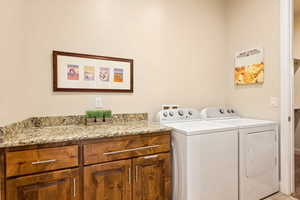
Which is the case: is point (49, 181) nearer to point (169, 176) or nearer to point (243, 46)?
point (169, 176)

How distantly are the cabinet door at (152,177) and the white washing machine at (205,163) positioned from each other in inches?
4.0

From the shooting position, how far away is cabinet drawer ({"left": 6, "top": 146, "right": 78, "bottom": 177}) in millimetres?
1078

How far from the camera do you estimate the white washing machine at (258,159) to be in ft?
5.92

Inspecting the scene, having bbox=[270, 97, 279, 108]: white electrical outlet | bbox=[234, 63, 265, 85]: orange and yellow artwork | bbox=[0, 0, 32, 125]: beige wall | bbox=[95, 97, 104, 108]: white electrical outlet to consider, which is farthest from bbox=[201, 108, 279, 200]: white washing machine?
bbox=[0, 0, 32, 125]: beige wall

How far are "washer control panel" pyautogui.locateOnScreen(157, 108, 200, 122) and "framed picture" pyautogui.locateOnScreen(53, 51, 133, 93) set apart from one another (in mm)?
494

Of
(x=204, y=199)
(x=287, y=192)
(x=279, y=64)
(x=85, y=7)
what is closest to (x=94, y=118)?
(x=85, y=7)

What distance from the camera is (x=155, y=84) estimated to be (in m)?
2.25

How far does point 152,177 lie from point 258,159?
49.6 inches

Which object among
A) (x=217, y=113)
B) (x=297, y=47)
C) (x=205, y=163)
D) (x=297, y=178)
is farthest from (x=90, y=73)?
(x=297, y=47)

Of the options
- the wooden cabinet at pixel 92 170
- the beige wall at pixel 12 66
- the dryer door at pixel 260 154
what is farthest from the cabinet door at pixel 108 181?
the dryer door at pixel 260 154

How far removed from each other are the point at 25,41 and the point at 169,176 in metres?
1.91

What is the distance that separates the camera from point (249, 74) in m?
2.42

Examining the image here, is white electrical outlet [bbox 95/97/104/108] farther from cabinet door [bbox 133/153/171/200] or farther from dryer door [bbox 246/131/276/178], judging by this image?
dryer door [bbox 246/131/276/178]

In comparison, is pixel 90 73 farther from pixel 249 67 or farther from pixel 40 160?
pixel 249 67
